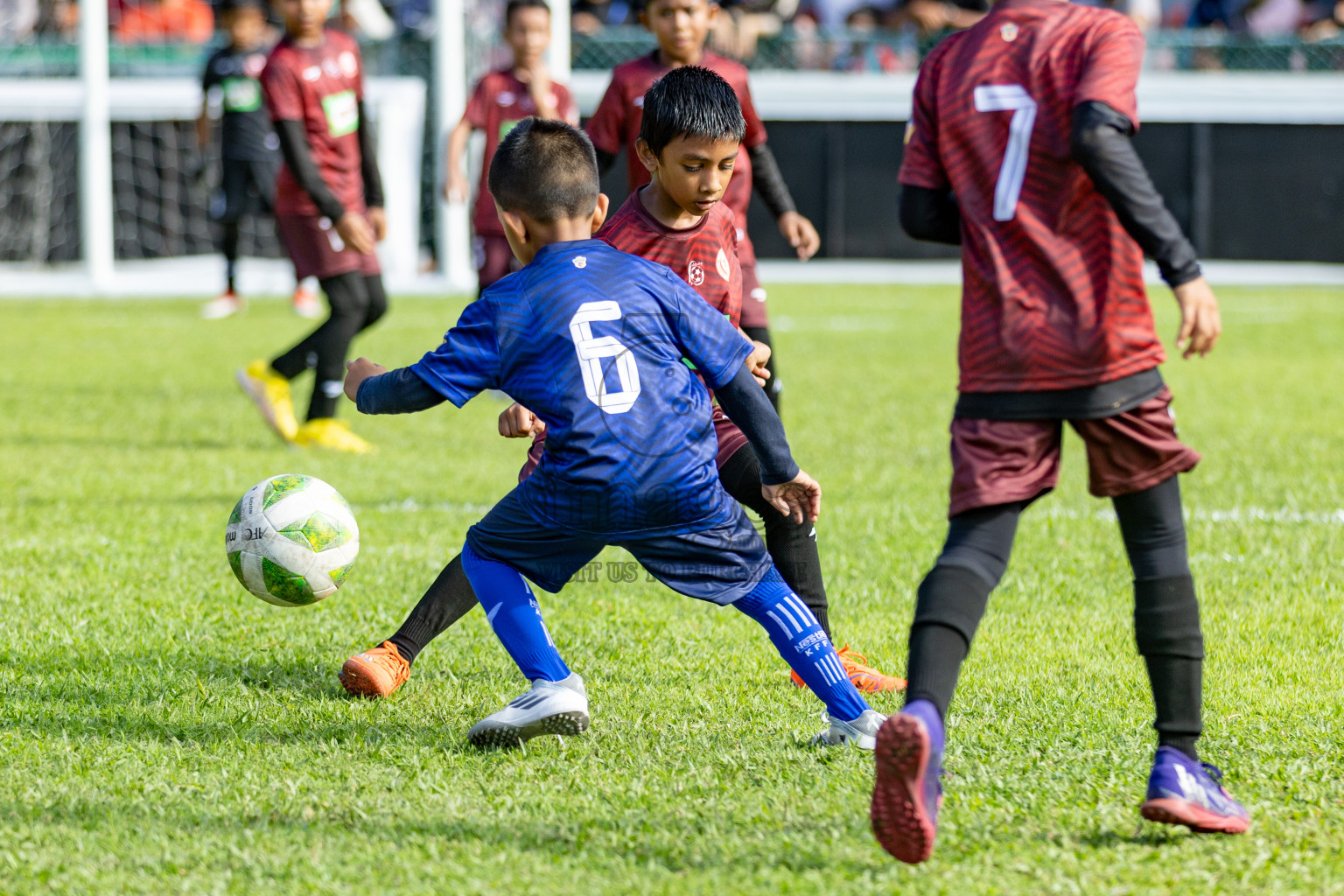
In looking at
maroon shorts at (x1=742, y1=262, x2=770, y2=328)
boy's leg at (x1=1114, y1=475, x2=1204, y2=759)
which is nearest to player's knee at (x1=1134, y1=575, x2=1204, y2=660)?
boy's leg at (x1=1114, y1=475, x2=1204, y2=759)

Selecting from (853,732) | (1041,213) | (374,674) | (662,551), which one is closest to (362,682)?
(374,674)

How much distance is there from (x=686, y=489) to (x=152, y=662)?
5.31 feet

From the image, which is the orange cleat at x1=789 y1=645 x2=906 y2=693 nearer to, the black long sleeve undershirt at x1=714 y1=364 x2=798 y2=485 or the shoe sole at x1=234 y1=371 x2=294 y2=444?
the black long sleeve undershirt at x1=714 y1=364 x2=798 y2=485

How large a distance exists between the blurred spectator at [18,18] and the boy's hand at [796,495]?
1650cm

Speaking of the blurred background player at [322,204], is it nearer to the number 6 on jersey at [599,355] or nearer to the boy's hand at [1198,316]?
the number 6 on jersey at [599,355]

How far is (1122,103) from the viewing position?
2.60m

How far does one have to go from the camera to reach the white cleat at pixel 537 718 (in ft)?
10.2

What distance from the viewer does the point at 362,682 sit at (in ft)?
11.8

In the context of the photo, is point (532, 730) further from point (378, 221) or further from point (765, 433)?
point (378, 221)

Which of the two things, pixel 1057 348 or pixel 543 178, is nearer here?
pixel 1057 348

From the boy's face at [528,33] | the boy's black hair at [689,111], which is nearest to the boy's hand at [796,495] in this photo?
the boy's black hair at [689,111]

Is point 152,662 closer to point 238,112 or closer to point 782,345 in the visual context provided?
point 782,345

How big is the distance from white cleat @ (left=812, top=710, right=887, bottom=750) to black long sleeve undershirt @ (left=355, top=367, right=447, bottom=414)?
40.5 inches

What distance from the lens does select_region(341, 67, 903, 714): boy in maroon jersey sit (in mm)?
3285
